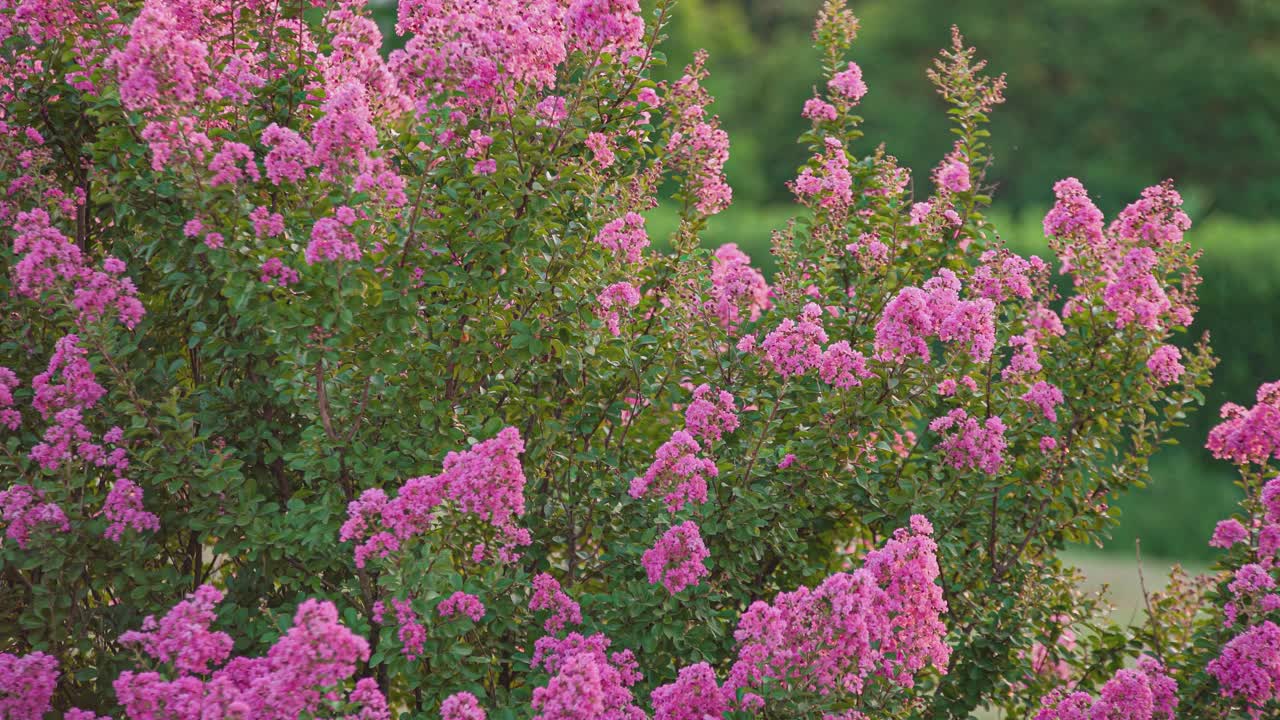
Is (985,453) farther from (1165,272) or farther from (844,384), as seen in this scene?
(1165,272)

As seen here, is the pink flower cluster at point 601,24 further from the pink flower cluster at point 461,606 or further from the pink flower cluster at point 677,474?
the pink flower cluster at point 461,606

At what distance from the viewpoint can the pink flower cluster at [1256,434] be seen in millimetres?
4207

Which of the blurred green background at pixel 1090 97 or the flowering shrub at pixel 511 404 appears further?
the blurred green background at pixel 1090 97

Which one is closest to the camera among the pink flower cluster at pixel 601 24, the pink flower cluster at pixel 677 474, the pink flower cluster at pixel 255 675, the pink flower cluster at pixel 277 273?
the pink flower cluster at pixel 255 675

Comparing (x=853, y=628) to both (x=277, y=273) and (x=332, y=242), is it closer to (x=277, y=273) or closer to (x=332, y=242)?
(x=332, y=242)

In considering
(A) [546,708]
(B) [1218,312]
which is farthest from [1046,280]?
(B) [1218,312]

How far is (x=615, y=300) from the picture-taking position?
Answer: 4004mm

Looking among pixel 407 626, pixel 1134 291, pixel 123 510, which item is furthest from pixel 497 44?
pixel 1134 291

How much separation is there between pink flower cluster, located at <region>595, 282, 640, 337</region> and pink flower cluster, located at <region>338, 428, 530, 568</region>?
0.90 metres

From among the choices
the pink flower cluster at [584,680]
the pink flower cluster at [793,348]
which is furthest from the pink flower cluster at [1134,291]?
the pink flower cluster at [584,680]

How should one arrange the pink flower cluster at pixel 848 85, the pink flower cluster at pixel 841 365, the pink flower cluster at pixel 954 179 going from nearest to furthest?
the pink flower cluster at pixel 841 365, the pink flower cluster at pixel 954 179, the pink flower cluster at pixel 848 85

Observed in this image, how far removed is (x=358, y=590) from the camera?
12.2ft

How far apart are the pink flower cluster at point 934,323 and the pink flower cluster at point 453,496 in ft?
4.45

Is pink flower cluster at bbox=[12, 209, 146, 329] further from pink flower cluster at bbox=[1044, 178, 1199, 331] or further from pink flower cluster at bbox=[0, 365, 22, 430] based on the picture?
pink flower cluster at bbox=[1044, 178, 1199, 331]
